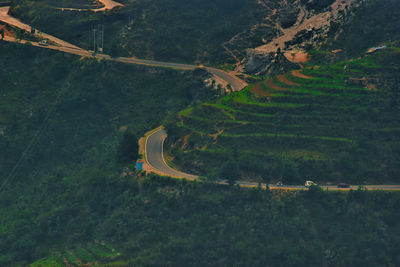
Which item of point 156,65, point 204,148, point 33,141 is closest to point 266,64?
point 156,65

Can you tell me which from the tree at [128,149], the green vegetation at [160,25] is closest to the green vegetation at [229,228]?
the tree at [128,149]

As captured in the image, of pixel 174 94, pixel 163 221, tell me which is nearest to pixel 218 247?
pixel 163 221

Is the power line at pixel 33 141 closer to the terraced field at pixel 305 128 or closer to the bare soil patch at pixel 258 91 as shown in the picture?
the terraced field at pixel 305 128

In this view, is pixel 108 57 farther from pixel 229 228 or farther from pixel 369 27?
pixel 229 228

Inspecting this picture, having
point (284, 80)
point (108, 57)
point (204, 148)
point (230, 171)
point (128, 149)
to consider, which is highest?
point (108, 57)

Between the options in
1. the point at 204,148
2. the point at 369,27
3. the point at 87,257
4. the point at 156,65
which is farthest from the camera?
the point at 156,65

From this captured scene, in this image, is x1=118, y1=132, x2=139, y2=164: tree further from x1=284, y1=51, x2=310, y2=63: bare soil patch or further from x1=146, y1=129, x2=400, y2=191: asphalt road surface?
x1=284, y1=51, x2=310, y2=63: bare soil patch

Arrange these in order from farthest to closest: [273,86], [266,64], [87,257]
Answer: [266,64] → [273,86] → [87,257]
